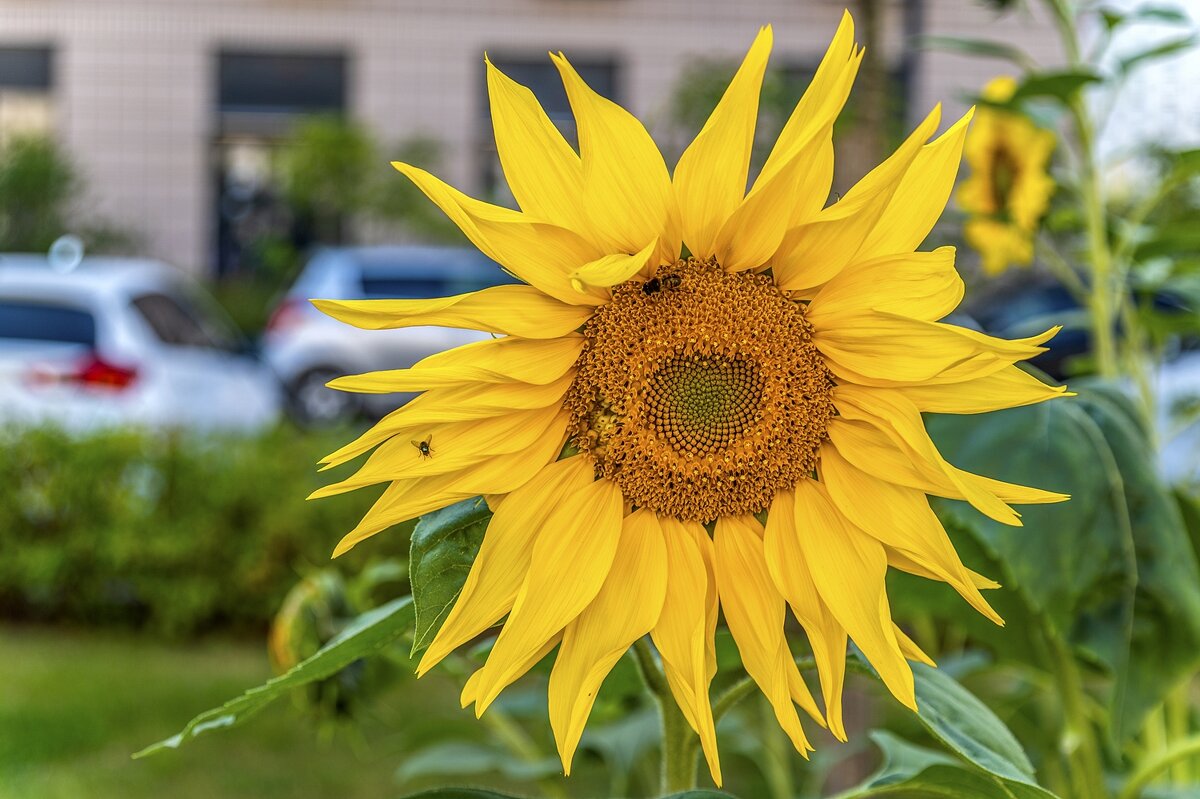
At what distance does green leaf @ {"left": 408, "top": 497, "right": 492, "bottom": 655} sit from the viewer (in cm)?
73

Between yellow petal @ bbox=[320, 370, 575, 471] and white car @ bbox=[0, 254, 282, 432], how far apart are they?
6561 mm

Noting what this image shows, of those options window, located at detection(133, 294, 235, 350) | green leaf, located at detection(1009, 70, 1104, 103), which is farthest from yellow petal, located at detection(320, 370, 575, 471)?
window, located at detection(133, 294, 235, 350)

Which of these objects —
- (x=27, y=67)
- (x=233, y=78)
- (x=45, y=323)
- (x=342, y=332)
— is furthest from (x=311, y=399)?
(x=27, y=67)

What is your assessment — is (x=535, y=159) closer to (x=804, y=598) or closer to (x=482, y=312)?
(x=482, y=312)

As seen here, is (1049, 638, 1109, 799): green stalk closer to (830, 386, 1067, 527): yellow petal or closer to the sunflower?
(830, 386, 1067, 527): yellow petal

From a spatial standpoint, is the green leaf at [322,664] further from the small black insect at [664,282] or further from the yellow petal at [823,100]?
the yellow petal at [823,100]

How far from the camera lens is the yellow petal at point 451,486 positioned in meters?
0.72

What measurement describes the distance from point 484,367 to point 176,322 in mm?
9151

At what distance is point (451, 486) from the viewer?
73 centimetres

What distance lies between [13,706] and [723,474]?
4.24m

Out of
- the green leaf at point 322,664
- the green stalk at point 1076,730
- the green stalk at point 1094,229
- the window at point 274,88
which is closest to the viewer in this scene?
the green leaf at point 322,664

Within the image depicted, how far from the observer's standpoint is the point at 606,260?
688mm

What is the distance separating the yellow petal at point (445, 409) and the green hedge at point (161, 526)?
4.69m

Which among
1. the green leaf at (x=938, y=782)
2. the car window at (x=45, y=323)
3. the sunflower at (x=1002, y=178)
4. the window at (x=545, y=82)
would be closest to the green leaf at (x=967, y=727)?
the green leaf at (x=938, y=782)
